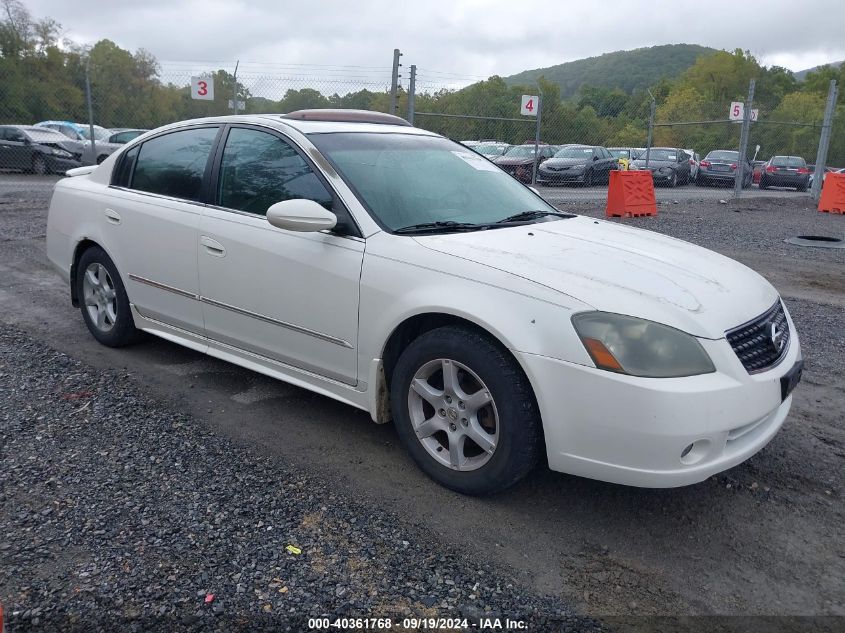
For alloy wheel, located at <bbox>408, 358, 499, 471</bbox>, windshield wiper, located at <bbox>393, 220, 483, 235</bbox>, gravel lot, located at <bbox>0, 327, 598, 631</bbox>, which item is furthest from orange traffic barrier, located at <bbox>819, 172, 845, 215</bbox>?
gravel lot, located at <bbox>0, 327, 598, 631</bbox>

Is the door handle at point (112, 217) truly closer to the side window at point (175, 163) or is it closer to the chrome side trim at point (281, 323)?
the side window at point (175, 163)

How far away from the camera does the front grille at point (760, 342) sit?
298 cm

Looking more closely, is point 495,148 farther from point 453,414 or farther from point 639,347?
point 639,347

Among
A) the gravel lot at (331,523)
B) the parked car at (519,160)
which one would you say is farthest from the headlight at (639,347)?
the parked car at (519,160)

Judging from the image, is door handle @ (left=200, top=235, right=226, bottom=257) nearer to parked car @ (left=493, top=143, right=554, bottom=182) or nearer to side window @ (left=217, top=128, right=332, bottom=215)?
side window @ (left=217, top=128, right=332, bottom=215)

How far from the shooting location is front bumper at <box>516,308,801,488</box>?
8.99 ft

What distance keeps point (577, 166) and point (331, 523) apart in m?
21.1

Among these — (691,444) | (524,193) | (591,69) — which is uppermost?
(591,69)

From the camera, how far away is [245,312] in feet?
13.2

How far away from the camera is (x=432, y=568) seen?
273 centimetres

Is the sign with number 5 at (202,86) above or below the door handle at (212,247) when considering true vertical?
above

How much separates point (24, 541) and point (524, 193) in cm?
318

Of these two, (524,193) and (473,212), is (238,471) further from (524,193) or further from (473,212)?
(524,193)

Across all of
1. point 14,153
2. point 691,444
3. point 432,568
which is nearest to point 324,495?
point 432,568
